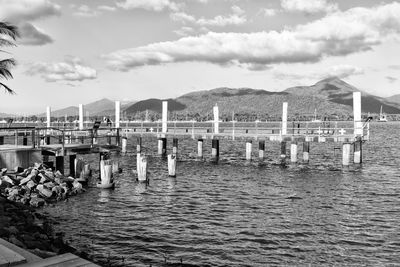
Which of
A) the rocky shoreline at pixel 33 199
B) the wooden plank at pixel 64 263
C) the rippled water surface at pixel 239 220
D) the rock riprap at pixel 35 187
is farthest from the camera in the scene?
the rock riprap at pixel 35 187

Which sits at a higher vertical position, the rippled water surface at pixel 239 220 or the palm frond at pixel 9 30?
the palm frond at pixel 9 30

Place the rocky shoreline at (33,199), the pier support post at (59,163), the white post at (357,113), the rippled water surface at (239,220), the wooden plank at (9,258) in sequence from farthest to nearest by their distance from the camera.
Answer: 1. the white post at (357,113)
2. the pier support post at (59,163)
3. the rippled water surface at (239,220)
4. the rocky shoreline at (33,199)
5. the wooden plank at (9,258)

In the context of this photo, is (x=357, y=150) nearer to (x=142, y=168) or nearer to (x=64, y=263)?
(x=142, y=168)

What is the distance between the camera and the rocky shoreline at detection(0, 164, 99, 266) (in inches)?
461

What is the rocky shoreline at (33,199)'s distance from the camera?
38.4 ft

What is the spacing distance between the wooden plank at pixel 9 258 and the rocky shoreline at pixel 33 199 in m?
4.08

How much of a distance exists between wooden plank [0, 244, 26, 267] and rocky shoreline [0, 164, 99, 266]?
408 cm

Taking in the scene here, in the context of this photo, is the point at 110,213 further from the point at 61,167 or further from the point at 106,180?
the point at 61,167

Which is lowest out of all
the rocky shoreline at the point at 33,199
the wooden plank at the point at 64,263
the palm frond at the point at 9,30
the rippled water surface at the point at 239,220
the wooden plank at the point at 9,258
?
the rippled water surface at the point at 239,220

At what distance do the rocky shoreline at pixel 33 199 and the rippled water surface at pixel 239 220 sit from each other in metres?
0.71

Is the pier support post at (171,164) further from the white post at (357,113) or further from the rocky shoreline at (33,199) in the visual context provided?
the white post at (357,113)

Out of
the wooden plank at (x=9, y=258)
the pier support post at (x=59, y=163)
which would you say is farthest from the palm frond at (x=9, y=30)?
the wooden plank at (x=9, y=258)

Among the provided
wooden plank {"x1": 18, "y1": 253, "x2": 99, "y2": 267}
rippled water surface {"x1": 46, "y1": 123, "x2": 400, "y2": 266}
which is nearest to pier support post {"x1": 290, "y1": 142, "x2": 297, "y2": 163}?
rippled water surface {"x1": 46, "y1": 123, "x2": 400, "y2": 266}

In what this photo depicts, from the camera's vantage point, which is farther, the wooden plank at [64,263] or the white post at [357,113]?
the white post at [357,113]
